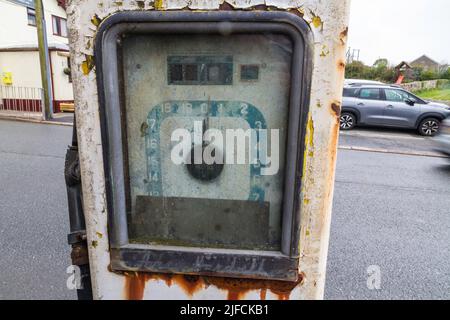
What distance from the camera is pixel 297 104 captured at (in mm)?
849

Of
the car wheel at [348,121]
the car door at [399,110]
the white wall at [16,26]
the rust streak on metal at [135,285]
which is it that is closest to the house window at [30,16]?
the white wall at [16,26]

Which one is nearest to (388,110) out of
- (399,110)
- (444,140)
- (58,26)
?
(399,110)

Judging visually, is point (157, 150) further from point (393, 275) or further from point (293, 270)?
point (393, 275)

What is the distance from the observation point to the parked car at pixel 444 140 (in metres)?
6.21

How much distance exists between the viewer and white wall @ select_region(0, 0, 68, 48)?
44.1 ft

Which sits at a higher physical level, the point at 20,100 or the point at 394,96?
the point at 394,96

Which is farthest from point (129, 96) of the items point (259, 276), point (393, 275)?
point (393, 275)

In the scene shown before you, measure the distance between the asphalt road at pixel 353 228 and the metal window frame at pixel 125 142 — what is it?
1.82 meters

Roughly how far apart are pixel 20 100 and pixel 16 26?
14.6 ft

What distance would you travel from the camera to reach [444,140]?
6293mm

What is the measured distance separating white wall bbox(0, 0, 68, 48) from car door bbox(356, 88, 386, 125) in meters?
10.7
